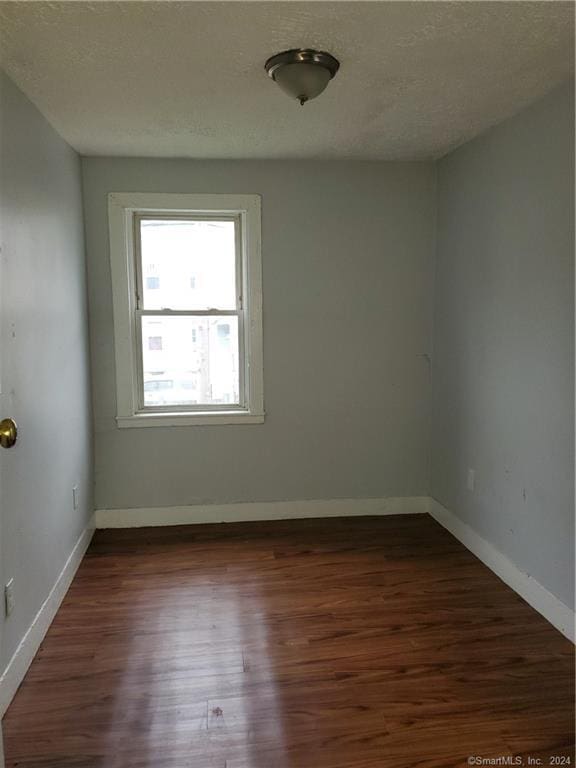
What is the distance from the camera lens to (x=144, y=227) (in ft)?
10.9

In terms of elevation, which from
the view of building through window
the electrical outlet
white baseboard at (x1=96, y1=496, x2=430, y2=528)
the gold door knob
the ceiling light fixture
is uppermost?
the ceiling light fixture

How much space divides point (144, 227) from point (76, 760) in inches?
108

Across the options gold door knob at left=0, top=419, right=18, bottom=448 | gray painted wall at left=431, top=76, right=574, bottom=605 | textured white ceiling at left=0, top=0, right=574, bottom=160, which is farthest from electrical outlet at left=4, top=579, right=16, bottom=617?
gray painted wall at left=431, top=76, right=574, bottom=605

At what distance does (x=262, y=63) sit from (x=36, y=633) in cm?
239

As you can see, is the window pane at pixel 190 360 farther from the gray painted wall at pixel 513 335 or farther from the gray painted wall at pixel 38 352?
the gray painted wall at pixel 513 335

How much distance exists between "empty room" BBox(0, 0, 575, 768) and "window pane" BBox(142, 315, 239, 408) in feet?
0.05

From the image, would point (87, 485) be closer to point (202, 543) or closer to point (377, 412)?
point (202, 543)

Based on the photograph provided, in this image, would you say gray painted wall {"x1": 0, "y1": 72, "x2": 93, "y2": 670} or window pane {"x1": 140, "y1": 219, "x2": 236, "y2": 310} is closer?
gray painted wall {"x1": 0, "y1": 72, "x2": 93, "y2": 670}

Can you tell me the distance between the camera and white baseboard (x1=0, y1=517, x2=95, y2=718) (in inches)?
72.4

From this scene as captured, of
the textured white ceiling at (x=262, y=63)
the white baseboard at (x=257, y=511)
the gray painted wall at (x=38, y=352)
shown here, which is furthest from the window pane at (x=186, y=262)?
the white baseboard at (x=257, y=511)

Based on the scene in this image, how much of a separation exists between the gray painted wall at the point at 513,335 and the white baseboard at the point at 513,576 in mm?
51

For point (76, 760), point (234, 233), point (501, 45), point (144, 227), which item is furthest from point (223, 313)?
point (76, 760)

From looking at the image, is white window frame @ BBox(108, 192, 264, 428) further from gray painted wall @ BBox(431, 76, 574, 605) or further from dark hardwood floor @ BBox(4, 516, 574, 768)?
gray painted wall @ BBox(431, 76, 574, 605)

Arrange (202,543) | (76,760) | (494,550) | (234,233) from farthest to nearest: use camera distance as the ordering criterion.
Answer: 1. (234,233)
2. (202,543)
3. (494,550)
4. (76,760)
